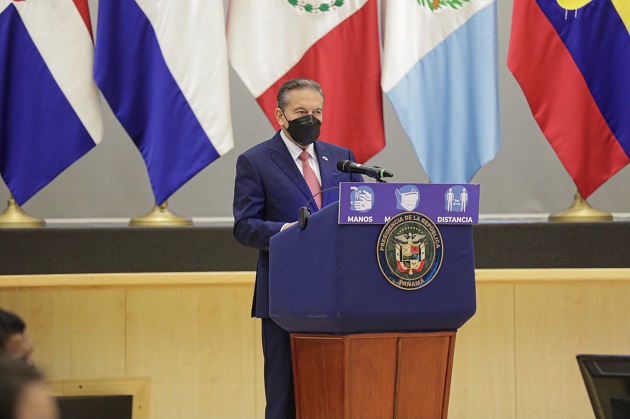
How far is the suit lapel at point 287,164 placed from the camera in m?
3.07

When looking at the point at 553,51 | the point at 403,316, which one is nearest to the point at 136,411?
the point at 403,316

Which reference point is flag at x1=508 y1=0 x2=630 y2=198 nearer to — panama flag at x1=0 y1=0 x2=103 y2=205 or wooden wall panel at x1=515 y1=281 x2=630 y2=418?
wooden wall panel at x1=515 y1=281 x2=630 y2=418

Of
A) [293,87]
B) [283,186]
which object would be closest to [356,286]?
[283,186]

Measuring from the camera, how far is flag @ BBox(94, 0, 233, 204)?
4402 millimetres

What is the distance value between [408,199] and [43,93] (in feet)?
8.06

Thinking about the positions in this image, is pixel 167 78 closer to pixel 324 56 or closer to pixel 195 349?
pixel 324 56

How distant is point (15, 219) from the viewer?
14.4ft

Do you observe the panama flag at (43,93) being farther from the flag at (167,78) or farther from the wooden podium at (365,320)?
the wooden podium at (365,320)

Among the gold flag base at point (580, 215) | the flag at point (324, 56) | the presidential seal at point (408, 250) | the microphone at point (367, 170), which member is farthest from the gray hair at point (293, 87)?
the gold flag base at point (580, 215)

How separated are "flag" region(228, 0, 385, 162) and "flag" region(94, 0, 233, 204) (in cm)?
16

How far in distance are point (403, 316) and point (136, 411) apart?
2253mm

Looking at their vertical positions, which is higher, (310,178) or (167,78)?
(167,78)

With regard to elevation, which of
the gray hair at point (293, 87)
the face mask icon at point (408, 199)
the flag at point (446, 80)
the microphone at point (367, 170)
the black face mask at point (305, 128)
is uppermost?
the flag at point (446, 80)

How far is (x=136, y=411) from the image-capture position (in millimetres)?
4406
